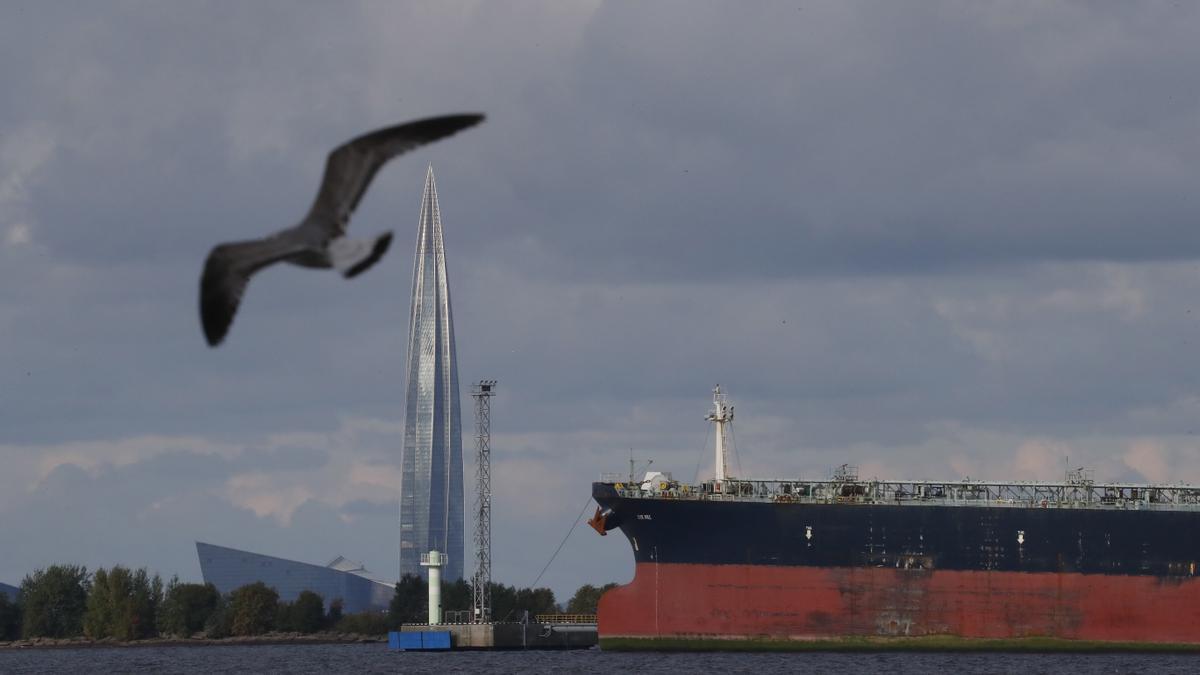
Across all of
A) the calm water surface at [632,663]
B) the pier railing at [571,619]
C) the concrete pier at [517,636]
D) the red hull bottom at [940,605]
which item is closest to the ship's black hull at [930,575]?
the red hull bottom at [940,605]

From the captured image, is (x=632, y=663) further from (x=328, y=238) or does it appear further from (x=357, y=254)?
(x=357, y=254)

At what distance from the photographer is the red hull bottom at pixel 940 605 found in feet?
241

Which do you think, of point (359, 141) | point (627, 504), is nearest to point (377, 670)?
point (627, 504)

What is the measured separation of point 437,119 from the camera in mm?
17531

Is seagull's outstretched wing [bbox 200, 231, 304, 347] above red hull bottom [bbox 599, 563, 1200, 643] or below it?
above

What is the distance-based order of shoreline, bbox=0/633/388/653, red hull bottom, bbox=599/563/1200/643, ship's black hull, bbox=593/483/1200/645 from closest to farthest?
red hull bottom, bbox=599/563/1200/643 → ship's black hull, bbox=593/483/1200/645 → shoreline, bbox=0/633/388/653

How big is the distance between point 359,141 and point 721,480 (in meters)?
63.3

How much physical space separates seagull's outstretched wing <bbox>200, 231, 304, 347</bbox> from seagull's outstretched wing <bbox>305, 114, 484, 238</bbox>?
1.52 ft

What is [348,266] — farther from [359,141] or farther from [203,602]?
[203,602]

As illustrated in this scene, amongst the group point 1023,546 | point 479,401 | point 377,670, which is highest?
point 479,401

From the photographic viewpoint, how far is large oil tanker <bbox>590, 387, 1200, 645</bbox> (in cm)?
7362

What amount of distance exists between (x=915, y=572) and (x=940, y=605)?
1.64 metres

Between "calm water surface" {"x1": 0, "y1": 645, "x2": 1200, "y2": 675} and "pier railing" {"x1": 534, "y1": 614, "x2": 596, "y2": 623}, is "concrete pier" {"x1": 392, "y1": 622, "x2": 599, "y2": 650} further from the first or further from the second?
"calm water surface" {"x1": 0, "y1": 645, "x2": 1200, "y2": 675}

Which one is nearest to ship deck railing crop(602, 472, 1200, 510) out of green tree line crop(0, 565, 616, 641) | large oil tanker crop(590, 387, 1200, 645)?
large oil tanker crop(590, 387, 1200, 645)
